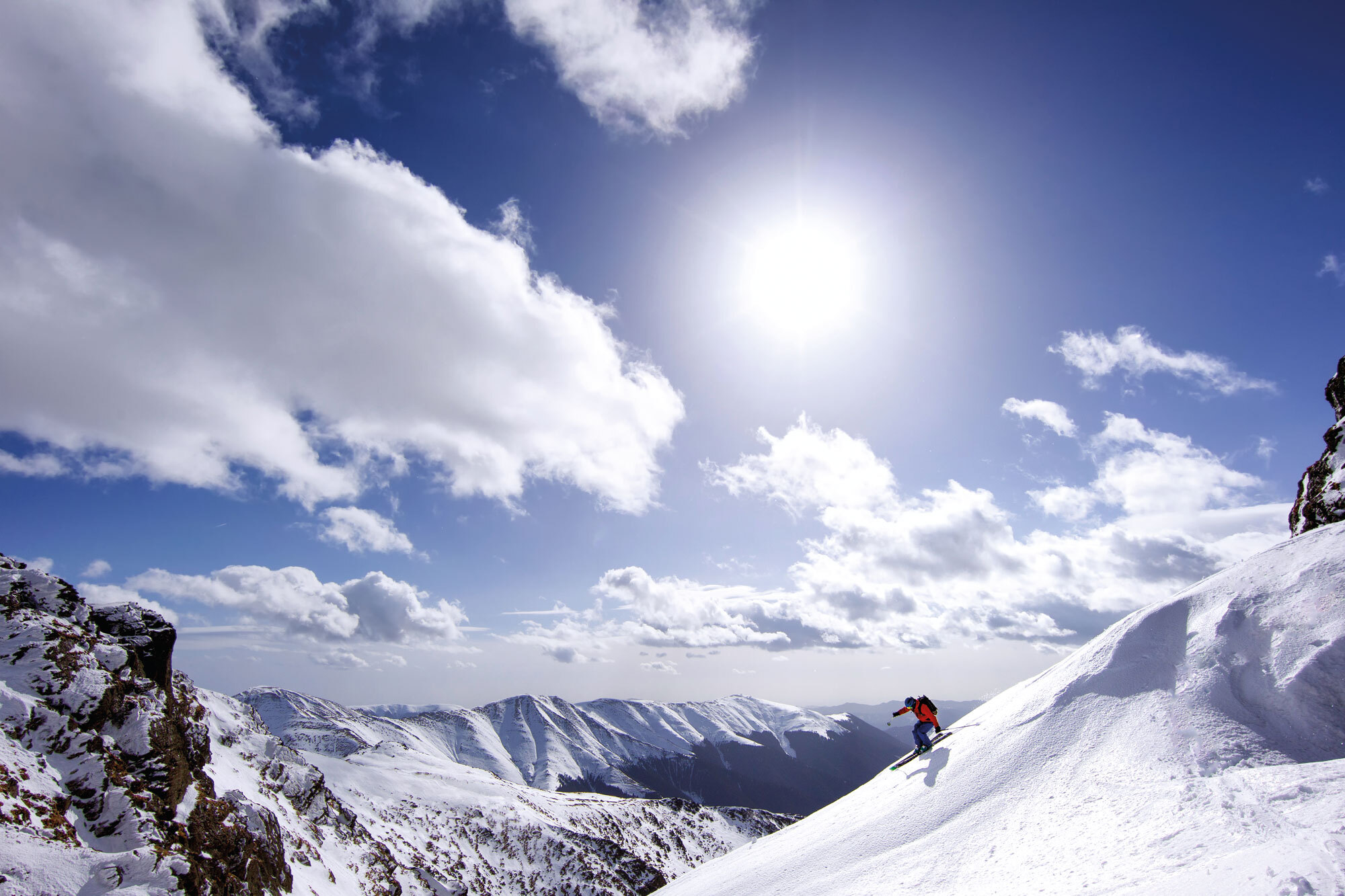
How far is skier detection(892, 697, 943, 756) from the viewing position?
18.8m

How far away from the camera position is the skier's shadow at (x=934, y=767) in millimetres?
15398

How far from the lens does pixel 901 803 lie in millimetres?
14914

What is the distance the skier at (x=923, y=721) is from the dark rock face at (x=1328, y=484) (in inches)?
602

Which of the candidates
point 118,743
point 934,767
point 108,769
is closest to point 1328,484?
point 934,767

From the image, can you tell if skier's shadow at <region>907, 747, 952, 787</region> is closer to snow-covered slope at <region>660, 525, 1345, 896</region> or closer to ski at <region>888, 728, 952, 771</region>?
snow-covered slope at <region>660, 525, 1345, 896</region>

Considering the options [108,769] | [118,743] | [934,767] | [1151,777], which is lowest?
[934,767]

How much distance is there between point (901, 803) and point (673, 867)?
89758 mm

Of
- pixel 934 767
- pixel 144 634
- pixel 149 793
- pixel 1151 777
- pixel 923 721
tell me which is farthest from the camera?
pixel 144 634

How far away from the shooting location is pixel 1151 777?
11.2m

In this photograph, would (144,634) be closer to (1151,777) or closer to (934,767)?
(934,767)

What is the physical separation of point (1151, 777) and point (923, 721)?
859 centimetres

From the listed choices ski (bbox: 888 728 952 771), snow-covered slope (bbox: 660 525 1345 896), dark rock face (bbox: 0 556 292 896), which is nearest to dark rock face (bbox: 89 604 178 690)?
dark rock face (bbox: 0 556 292 896)

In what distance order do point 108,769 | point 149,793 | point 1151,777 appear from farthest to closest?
point 149,793
point 108,769
point 1151,777

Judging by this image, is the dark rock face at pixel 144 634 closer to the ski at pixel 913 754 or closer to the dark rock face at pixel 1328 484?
the ski at pixel 913 754
